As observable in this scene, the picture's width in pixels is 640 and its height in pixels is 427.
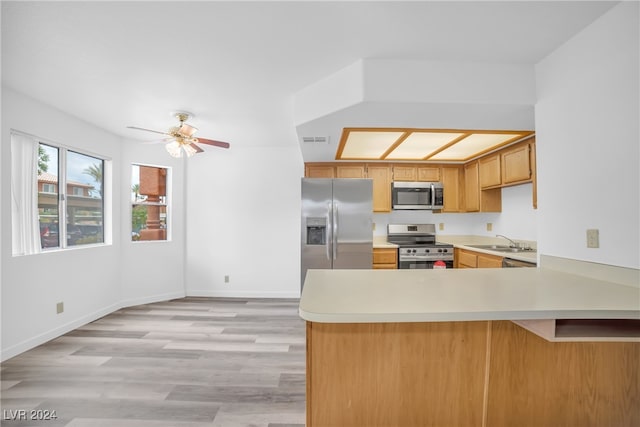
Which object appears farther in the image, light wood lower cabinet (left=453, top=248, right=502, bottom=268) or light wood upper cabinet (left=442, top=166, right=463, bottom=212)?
light wood upper cabinet (left=442, top=166, right=463, bottom=212)

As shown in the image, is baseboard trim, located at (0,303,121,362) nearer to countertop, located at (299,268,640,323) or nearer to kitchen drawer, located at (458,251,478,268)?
countertop, located at (299,268,640,323)

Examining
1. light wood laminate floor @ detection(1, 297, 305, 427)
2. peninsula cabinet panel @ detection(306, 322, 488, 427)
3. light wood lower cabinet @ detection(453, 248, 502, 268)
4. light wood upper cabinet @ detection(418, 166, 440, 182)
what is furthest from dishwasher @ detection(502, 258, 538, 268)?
light wood laminate floor @ detection(1, 297, 305, 427)

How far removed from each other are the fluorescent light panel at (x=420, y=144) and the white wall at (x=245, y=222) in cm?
158

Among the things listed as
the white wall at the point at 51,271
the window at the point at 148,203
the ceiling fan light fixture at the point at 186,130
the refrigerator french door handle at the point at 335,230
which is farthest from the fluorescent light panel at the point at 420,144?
the white wall at the point at 51,271

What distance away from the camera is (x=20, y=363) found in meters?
2.38

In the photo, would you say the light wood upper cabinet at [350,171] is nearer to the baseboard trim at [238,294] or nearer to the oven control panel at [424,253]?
the oven control panel at [424,253]

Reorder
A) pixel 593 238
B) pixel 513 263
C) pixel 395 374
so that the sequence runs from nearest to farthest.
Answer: pixel 395 374
pixel 593 238
pixel 513 263

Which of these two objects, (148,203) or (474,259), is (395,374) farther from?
(148,203)

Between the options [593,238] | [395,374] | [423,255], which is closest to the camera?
[395,374]

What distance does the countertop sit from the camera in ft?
3.44

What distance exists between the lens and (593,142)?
5.28 feet

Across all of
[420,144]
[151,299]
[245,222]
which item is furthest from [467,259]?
[151,299]

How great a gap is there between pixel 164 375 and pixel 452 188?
4121 mm

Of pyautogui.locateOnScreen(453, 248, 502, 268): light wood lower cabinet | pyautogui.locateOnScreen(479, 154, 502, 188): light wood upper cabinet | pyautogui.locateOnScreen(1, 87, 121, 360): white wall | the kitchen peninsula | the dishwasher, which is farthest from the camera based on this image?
pyautogui.locateOnScreen(479, 154, 502, 188): light wood upper cabinet
